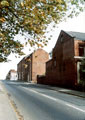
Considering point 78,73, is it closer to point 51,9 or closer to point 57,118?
point 57,118

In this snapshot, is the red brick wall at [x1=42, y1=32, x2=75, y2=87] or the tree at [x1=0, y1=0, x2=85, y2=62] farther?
the red brick wall at [x1=42, y1=32, x2=75, y2=87]

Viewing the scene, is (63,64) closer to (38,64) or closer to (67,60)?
(67,60)

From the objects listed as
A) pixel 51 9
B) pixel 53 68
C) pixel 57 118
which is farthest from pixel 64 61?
pixel 51 9

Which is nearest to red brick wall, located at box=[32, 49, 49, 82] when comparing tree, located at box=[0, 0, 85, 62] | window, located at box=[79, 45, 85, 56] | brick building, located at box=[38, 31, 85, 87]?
brick building, located at box=[38, 31, 85, 87]

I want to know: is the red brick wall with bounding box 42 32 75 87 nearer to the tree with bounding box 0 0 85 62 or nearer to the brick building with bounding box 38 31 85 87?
the brick building with bounding box 38 31 85 87

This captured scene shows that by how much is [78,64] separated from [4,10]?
75.0 ft

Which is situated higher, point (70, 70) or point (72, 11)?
point (72, 11)

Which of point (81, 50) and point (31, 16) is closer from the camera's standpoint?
point (31, 16)

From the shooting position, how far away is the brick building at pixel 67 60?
27.7 metres

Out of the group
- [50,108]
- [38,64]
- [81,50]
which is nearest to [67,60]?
[81,50]

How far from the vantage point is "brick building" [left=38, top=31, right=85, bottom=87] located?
27.7m

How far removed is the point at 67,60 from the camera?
30734 mm

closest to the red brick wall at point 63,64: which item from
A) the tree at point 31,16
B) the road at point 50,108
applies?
the road at point 50,108

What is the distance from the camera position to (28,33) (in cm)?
646
